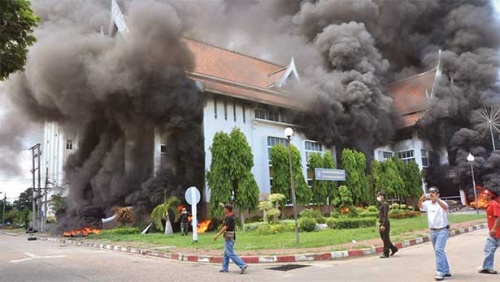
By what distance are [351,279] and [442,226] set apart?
5.61ft

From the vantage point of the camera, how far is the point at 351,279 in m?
6.78

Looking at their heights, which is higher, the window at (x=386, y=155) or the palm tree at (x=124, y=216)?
the window at (x=386, y=155)

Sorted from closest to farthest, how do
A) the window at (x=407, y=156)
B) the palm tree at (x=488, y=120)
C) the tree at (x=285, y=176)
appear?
the tree at (x=285, y=176) < the palm tree at (x=488, y=120) < the window at (x=407, y=156)

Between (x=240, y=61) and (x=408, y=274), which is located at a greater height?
(x=240, y=61)

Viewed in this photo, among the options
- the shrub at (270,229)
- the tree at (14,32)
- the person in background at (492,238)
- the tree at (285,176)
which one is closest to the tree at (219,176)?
the tree at (285,176)

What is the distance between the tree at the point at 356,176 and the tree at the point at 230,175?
9.55m

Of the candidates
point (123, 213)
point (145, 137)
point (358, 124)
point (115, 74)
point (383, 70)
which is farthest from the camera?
point (383, 70)

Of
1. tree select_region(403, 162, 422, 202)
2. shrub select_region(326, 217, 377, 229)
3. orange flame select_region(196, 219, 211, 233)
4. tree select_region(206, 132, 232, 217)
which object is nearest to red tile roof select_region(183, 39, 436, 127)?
Result: tree select_region(206, 132, 232, 217)

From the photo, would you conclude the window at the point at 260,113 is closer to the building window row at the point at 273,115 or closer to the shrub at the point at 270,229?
the building window row at the point at 273,115

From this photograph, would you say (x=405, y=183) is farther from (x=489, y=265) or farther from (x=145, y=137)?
(x=489, y=265)

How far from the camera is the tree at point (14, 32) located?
8.92m

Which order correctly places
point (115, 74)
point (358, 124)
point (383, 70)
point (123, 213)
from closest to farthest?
1. point (123, 213)
2. point (115, 74)
3. point (358, 124)
4. point (383, 70)

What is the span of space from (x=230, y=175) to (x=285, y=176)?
4.47 m

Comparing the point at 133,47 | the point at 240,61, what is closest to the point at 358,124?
the point at 240,61
